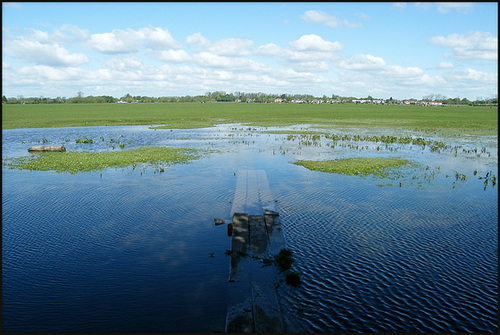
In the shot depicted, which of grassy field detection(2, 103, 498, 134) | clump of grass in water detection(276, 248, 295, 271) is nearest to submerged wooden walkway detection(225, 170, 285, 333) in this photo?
clump of grass in water detection(276, 248, 295, 271)

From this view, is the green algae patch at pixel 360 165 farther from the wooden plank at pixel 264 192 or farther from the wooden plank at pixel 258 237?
the wooden plank at pixel 258 237

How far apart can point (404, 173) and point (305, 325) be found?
23.2m

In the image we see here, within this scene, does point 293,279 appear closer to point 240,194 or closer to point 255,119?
point 240,194

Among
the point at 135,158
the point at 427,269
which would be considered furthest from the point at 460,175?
the point at 135,158

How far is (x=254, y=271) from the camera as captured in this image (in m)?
13.2

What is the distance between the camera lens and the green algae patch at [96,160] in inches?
1256

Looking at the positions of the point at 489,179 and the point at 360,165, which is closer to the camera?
the point at 489,179

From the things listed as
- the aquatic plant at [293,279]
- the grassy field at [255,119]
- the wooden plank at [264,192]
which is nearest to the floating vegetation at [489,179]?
the wooden plank at [264,192]

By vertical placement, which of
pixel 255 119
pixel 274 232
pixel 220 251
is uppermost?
pixel 255 119

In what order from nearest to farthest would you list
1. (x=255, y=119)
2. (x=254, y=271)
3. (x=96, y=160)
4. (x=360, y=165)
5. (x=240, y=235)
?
(x=254, y=271)
(x=240, y=235)
(x=360, y=165)
(x=96, y=160)
(x=255, y=119)

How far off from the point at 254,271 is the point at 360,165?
71.7 ft

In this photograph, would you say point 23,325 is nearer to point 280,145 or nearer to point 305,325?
point 305,325

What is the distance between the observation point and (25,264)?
47.0 ft

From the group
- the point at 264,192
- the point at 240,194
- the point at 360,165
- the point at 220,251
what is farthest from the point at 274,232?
the point at 360,165
